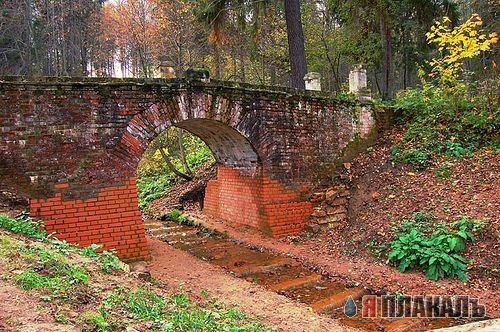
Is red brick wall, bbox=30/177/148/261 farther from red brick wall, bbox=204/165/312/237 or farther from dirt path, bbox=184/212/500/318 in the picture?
red brick wall, bbox=204/165/312/237

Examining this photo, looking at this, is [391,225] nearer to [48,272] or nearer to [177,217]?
[48,272]

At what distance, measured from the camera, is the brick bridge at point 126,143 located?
20.3 ft

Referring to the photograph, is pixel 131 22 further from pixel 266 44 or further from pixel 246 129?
pixel 246 129

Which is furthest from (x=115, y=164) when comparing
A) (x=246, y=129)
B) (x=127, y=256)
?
(x=246, y=129)

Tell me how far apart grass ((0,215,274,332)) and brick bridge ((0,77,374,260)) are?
1492 mm

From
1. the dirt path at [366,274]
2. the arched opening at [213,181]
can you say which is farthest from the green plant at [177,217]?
the dirt path at [366,274]

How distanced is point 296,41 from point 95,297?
31.5 ft

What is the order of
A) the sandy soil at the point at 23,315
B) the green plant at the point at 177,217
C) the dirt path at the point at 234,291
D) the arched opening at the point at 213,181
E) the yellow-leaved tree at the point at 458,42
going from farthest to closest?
1. the green plant at the point at 177,217
2. the yellow-leaved tree at the point at 458,42
3. the arched opening at the point at 213,181
4. the dirt path at the point at 234,291
5. the sandy soil at the point at 23,315

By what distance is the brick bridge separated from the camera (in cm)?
620

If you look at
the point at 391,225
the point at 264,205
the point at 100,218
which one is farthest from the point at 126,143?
the point at 391,225

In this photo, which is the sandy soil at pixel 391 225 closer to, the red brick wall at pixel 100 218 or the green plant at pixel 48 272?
the red brick wall at pixel 100 218

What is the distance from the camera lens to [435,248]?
6.35 meters

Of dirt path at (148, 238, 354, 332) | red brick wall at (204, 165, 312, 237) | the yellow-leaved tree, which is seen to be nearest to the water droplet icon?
dirt path at (148, 238, 354, 332)

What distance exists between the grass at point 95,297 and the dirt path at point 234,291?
1.51 ft
